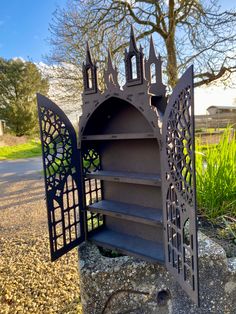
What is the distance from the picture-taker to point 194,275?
0.94 m

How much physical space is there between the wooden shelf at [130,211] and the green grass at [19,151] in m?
9.61

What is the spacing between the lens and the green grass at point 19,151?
1044 centimetres

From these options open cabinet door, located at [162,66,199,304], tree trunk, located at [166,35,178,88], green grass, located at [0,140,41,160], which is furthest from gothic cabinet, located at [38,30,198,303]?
green grass, located at [0,140,41,160]

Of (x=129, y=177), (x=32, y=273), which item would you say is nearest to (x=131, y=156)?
(x=129, y=177)

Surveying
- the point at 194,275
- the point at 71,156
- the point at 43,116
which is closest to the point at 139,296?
the point at 194,275

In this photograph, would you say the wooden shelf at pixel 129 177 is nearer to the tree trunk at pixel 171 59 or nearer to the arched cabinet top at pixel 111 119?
the arched cabinet top at pixel 111 119

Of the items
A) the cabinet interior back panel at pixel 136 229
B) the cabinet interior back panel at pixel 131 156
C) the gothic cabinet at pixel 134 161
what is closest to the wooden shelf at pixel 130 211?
the gothic cabinet at pixel 134 161

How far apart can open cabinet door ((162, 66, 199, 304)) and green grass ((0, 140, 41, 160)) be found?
10.1m

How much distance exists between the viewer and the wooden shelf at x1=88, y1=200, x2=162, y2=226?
4.00 ft

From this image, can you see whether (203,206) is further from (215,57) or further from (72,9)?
(72,9)

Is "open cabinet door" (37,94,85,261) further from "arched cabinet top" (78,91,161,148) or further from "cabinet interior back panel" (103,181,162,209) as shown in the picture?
"cabinet interior back panel" (103,181,162,209)

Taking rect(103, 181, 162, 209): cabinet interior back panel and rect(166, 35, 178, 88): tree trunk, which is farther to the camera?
rect(166, 35, 178, 88): tree trunk

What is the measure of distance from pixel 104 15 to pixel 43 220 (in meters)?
4.10

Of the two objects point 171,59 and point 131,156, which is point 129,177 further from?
point 171,59
